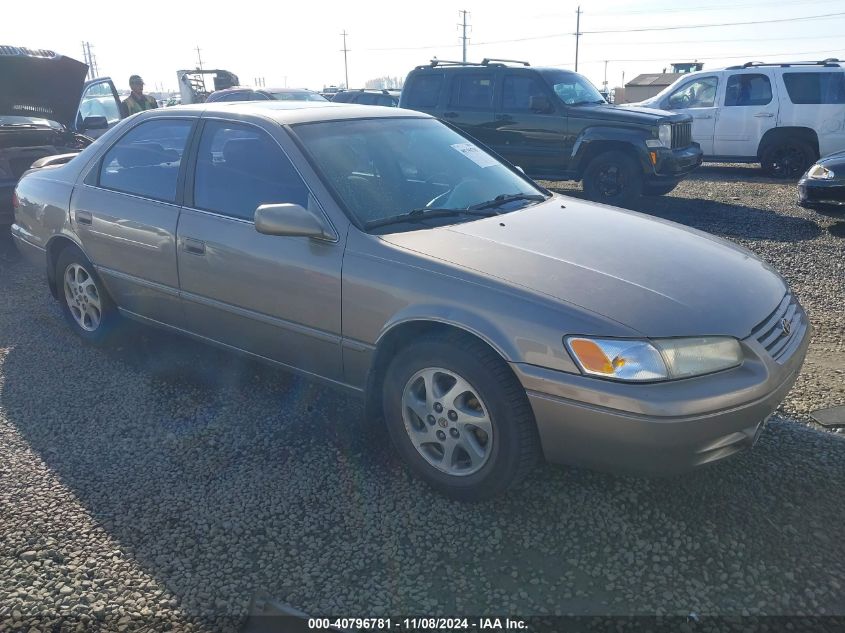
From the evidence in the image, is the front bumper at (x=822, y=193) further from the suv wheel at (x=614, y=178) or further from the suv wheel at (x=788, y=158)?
the suv wheel at (x=788, y=158)

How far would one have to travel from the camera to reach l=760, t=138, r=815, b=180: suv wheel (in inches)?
460

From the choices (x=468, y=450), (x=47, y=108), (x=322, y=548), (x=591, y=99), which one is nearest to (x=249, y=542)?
(x=322, y=548)

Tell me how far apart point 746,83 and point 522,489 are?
1165 centimetres

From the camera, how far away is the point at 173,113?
406 cm

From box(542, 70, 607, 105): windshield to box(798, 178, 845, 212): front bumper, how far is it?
334 cm

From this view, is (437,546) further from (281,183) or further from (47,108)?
(47,108)

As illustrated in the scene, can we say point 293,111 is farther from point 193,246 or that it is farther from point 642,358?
point 642,358

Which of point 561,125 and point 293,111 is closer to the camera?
point 293,111

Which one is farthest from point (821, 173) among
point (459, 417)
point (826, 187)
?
point (459, 417)

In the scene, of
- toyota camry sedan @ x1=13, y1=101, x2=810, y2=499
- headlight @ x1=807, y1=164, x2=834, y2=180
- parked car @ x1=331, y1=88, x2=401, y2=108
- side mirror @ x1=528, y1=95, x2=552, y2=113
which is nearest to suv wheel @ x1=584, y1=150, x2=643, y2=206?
side mirror @ x1=528, y1=95, x2=552, y2=113

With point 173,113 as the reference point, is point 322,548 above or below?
below

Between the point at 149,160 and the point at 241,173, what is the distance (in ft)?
2.97

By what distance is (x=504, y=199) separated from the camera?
3.70m

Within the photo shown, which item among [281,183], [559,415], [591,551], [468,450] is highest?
[281,183]
